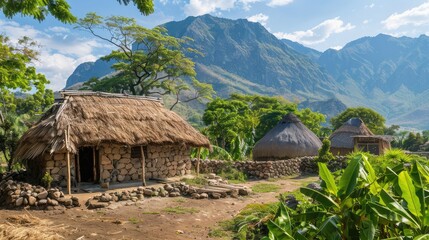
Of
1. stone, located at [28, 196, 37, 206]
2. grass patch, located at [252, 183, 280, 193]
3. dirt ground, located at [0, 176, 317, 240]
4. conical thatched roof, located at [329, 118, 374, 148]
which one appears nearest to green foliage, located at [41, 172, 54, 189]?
dirt ground, located at [0, 176, 317, 240]

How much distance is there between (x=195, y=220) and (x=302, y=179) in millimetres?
9931

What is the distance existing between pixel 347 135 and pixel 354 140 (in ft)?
6.04

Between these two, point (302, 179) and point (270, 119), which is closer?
point (302, 179)

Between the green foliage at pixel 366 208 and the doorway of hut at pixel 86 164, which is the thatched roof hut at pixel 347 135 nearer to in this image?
the doorway of hut at pixel 86 164

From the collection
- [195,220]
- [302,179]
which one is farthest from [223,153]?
[195,220]

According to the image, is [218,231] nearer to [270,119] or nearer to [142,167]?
[142,167]

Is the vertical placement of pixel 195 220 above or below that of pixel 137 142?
below

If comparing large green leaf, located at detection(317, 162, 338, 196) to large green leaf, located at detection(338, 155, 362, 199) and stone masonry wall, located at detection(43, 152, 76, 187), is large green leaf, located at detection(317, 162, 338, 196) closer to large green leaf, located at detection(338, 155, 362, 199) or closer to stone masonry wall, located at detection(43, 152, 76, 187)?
large green leaf, located at detection(338, 155, 362, 199)

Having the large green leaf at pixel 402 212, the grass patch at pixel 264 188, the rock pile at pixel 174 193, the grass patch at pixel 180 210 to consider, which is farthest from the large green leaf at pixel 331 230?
the grass patch at pixel 264 188

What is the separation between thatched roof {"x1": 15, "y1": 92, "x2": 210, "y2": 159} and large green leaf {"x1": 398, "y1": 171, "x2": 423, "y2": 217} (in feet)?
34.8

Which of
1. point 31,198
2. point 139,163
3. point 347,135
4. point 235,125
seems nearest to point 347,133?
point 347,135

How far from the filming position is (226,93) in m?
134

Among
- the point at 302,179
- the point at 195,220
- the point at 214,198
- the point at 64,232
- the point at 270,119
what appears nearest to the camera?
the point at 64,232

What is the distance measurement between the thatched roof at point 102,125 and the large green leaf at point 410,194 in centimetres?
1059
